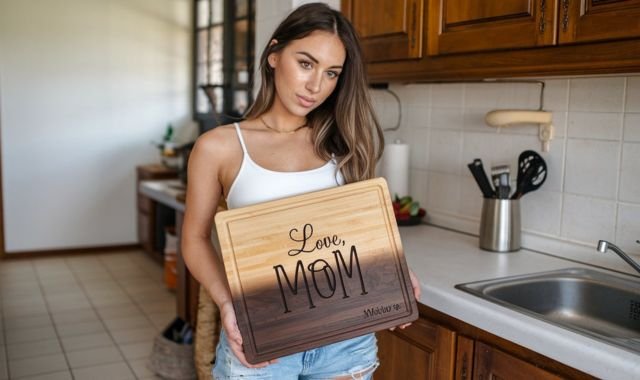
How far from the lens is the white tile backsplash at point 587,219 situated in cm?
191

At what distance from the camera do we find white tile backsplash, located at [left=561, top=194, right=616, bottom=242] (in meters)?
1.91

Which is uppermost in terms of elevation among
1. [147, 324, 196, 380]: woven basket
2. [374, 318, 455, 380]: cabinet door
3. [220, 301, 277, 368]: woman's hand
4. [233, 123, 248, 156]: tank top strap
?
[233, 123, 248, 156]: tank top strap

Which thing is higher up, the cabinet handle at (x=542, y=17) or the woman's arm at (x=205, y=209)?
the cabinet handle at (x=542, y=17)

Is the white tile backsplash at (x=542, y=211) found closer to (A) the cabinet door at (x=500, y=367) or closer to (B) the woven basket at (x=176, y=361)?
(A) the cabinet door at (x=500, y=367)

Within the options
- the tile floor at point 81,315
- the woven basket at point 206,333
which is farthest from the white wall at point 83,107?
the woven basket at point 206,333

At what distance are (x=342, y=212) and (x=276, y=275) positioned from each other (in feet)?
0.62

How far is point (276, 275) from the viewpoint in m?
1.29

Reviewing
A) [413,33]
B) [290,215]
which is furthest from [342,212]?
[413,33]

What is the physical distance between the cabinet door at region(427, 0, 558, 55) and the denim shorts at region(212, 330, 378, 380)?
888 mm

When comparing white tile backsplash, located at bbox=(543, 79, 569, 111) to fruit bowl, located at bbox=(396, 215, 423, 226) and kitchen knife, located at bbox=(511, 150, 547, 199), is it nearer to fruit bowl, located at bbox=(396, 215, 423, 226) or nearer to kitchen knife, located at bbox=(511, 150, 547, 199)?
kitchen knife, located at bbox=(511, 150, 547, 199)

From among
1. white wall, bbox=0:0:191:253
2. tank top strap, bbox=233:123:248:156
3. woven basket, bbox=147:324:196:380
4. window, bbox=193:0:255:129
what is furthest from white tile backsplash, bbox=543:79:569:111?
white wall, bbox=0:0:191:253

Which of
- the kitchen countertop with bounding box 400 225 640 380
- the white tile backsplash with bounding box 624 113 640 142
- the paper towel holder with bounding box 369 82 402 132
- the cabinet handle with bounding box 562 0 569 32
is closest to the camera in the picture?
the kitchen countertop with bounding box 400 225 640 380

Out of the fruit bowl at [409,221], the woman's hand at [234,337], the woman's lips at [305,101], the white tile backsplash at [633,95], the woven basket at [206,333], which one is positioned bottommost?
the woven basket at [206,333]

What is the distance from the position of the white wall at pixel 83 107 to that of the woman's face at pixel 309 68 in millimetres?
4280
